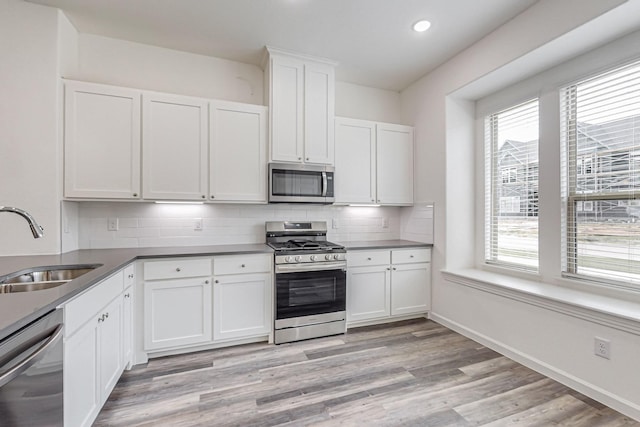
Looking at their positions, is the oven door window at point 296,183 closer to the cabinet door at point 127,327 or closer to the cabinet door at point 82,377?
the cabinet door at point 127,327

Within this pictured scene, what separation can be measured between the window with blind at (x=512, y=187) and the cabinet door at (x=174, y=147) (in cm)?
300

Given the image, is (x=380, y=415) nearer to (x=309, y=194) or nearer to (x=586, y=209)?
(x=309, y=194)

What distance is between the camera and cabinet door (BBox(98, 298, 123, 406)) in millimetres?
1731

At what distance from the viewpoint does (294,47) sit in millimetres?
2934

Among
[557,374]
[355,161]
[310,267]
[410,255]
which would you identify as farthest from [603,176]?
[310,267]

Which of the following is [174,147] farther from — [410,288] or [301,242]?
[410,288]

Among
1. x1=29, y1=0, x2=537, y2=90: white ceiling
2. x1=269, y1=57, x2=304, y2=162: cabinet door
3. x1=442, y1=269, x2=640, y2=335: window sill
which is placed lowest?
x1=442, y1=269, x2=640, y2=335: window sill

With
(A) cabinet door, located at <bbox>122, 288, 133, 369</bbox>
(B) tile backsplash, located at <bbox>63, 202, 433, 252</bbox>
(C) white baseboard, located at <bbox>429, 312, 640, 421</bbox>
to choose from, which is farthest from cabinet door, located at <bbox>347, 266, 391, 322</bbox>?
(A) cabinet door, located at <bbox>122, 288, 133, 369</bbox>

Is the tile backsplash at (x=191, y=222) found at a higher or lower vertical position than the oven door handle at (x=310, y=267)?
higher

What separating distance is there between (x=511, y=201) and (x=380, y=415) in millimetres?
2374

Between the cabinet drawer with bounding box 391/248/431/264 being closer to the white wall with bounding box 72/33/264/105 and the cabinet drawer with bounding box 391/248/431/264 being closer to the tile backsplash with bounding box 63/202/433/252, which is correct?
the tile backsplash with bounding box 63/202/433/252

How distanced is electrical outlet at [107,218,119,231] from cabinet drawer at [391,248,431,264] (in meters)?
2.84

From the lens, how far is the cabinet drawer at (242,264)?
2.60 meters

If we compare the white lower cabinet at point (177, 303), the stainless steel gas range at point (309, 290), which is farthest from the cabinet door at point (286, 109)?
the white lower cabinet at point (177, 303)
